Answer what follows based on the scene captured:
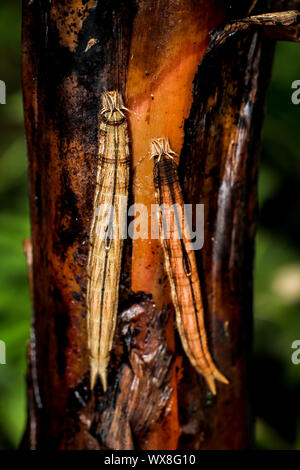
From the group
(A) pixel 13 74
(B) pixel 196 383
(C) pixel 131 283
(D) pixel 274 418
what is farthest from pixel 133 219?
(A) pixel 13 74

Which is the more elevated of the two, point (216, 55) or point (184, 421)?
point (216, 55)

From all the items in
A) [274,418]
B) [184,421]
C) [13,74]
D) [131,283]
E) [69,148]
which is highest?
[13,74]

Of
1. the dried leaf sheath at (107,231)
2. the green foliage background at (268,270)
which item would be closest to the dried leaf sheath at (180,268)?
the dried leaf sheath at (107,231)

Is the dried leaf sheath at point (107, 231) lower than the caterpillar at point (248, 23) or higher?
lower

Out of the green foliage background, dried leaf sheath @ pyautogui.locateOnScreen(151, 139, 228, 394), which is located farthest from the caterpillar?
the green foliage background

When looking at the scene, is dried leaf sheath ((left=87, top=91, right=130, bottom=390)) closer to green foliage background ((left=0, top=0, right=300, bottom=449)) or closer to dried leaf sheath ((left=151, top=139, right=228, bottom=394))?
dried leaf sheath ((left=151, top=139, right=228, bottom=394))

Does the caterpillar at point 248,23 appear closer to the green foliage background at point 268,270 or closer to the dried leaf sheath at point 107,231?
the dried leaf sheath at point 107,231

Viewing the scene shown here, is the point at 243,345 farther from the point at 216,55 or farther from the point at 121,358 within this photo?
the point at 216,55
